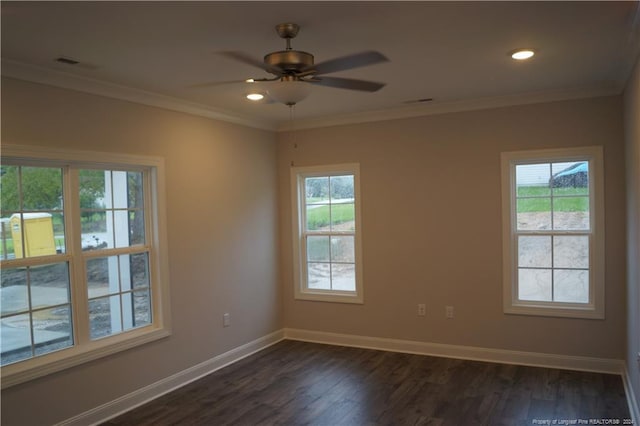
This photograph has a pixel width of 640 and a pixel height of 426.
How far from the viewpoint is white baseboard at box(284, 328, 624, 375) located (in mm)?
4320

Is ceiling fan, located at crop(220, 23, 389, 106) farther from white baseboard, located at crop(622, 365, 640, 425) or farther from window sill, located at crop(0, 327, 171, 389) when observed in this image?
white baseboard, located at crop(622, 365, 640, 425)

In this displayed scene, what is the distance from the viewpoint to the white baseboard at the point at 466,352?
4.32 meters

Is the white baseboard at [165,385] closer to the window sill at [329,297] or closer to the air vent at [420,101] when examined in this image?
the window sill at [329,297]

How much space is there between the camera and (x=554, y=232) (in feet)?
14.8

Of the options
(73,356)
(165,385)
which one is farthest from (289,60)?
(165,385)

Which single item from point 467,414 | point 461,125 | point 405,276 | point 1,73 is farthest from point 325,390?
point 1,73

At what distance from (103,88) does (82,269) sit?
1.39m

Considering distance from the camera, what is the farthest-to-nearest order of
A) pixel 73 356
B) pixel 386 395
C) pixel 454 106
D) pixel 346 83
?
1. pixel 454 106
2. pixel 386 395
3. pixel 73 356
4. pixel 346 83

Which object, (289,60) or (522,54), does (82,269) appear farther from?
(522,54)

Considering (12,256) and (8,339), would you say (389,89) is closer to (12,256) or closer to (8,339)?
(12,256)

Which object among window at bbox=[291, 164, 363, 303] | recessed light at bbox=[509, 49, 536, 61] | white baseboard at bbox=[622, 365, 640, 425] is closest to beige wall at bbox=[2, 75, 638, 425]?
window at bbox=[291, 164, 363, 303]

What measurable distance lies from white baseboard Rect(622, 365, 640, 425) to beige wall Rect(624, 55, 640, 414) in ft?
0.23

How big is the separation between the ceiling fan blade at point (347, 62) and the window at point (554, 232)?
103 inches

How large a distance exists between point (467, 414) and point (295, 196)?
10.1ft
